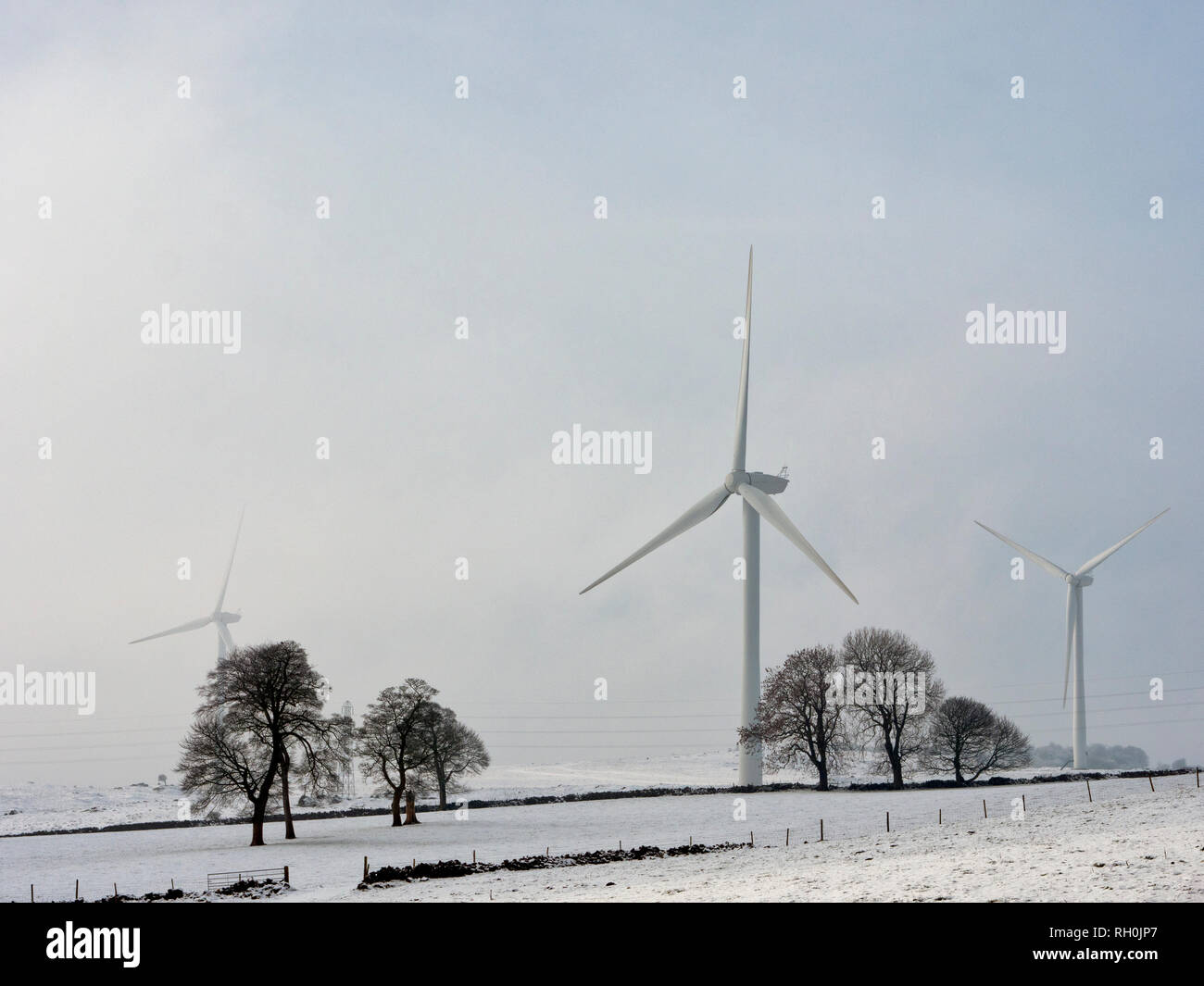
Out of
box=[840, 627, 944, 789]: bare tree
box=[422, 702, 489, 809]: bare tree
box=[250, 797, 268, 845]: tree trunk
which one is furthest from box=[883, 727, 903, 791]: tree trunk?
box=[250, 797, 268, 845]: tree trunk

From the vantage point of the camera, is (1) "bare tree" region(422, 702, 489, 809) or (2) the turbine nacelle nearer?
(1) "bare tree" region(422, 702, 489, 809)

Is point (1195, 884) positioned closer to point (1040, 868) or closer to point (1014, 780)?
point (1040, 868)

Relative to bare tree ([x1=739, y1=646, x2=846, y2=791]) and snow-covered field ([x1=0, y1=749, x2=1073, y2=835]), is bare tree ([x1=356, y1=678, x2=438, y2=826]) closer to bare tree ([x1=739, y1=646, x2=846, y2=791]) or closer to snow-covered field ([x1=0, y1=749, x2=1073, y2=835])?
snow-covered field ([x1=0, y1=749, x2=1073, y2=835])

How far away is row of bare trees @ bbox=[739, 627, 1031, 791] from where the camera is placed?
85.8 metres

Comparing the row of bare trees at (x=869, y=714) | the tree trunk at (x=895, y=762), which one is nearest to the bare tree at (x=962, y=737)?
the row of bare trees at (x=869, y=714)

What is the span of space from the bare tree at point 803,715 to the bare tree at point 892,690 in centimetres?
247

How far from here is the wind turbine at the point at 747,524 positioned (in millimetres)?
88688

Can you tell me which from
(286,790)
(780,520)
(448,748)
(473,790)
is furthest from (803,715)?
(473,790)

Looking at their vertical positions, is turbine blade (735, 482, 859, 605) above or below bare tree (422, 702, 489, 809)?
above

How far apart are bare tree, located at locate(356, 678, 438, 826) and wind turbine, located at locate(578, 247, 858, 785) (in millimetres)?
21455

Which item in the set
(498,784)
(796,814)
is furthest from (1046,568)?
(498,784)

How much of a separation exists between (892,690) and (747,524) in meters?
17.3
